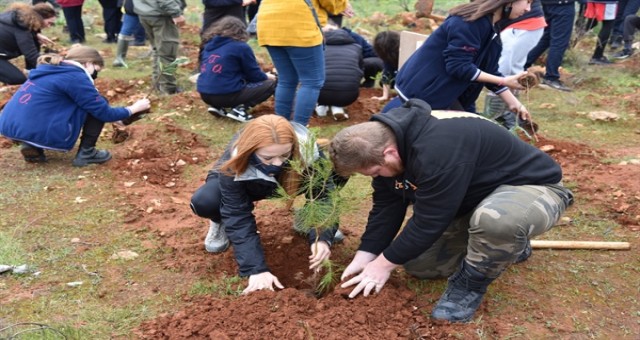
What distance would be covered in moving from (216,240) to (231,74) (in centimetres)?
270

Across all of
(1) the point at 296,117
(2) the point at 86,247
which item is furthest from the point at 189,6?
(2) the point at 86,247

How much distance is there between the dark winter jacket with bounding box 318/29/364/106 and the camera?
5723 mm

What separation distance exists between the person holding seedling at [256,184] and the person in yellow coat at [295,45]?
63.7 inches

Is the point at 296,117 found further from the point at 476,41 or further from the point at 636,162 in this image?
the point at 636,162

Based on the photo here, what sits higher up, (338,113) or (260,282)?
(260,282)

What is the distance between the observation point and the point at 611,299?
9.41ft

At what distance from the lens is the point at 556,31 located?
6.73 metres

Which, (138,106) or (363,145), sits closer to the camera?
(363,145)

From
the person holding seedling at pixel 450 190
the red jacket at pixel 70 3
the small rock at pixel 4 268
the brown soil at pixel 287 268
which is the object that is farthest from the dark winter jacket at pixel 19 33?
the person holding seedling at pixel 450 190

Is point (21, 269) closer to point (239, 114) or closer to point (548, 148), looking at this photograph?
point (239, 114)

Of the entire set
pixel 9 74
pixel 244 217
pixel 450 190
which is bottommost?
pixel 9 74

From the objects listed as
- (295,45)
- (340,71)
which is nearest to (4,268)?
(295,45)

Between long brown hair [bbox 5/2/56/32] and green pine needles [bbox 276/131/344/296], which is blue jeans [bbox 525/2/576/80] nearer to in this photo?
green pine needles [bbox 276/131/344/296]

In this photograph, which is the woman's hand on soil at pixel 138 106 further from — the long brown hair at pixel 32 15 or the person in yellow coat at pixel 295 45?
the long brown hair at pixel 32 15
